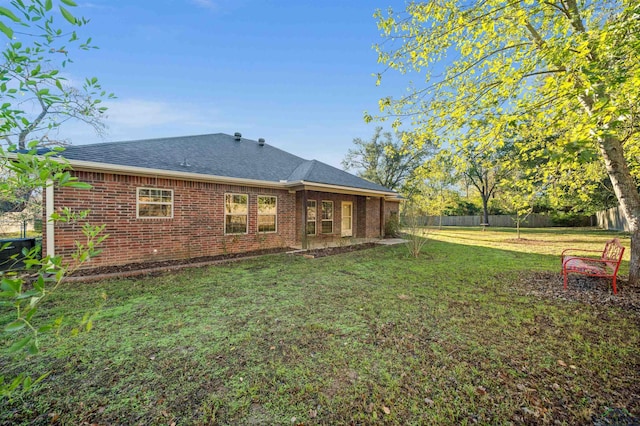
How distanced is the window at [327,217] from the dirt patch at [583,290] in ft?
26.5

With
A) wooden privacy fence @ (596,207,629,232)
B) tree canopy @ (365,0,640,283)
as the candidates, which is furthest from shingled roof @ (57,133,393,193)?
wooden privacy fence @ (596,207,629,232)

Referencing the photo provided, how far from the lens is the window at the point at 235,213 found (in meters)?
9.41

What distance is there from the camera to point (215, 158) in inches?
403

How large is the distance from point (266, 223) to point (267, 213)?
401mm

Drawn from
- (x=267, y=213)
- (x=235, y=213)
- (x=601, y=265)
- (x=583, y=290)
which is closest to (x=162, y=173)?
(x=235, y=213)

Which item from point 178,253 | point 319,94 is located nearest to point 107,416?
point 178,253

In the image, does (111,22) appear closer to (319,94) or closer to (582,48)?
(582,48)

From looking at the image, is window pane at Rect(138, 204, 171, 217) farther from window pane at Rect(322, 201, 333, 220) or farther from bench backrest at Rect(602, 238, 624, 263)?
bench backrest at Rect(602, 238, 624, 263)

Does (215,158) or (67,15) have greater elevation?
(215,158)

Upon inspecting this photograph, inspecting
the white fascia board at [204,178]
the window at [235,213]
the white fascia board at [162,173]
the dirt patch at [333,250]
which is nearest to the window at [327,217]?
the white fascia board at [204,178]

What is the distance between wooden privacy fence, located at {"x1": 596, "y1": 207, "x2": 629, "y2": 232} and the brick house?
1890 cm

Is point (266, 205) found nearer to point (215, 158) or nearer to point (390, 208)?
point (215, 158)

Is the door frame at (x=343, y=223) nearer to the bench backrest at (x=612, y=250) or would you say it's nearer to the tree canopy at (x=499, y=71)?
the tree canopy at (x=499, y=71)

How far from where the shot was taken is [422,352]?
3180 millimetres
